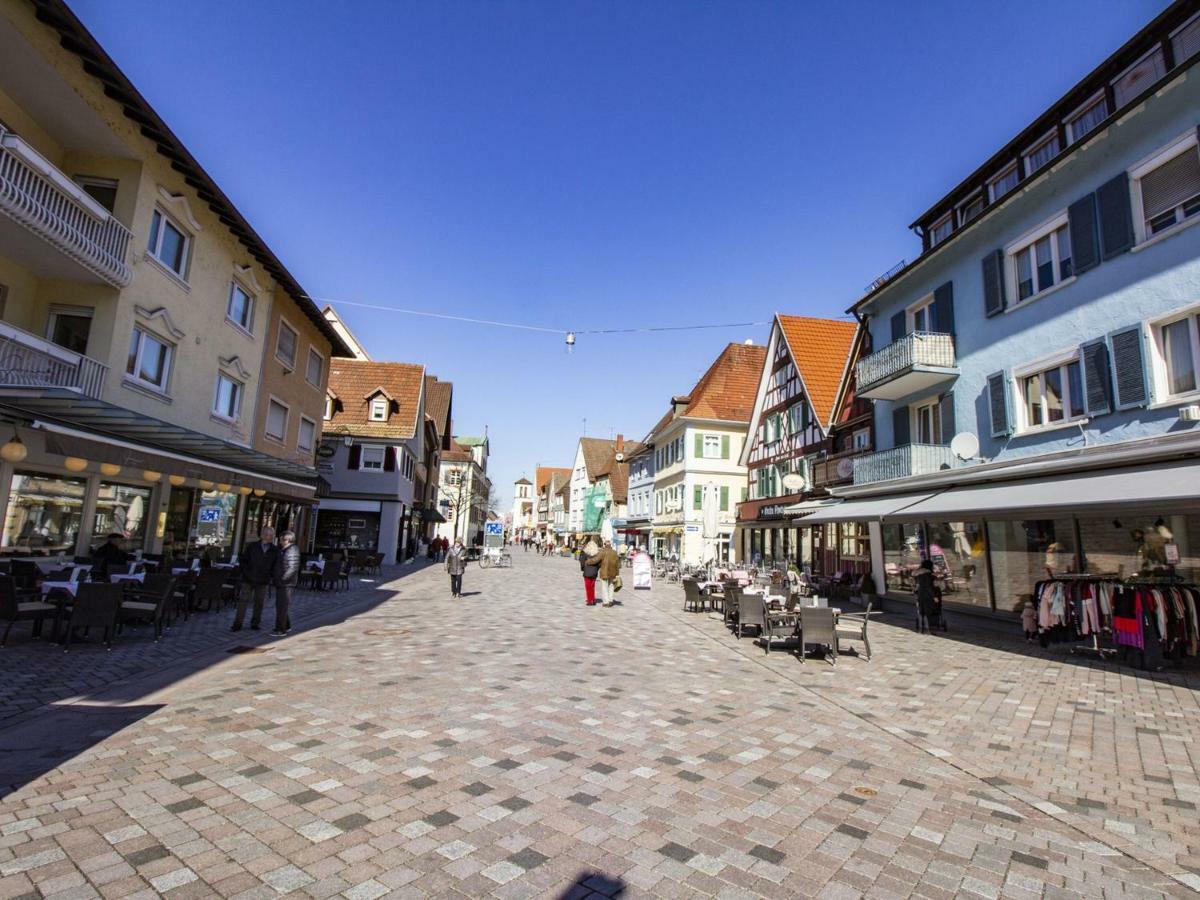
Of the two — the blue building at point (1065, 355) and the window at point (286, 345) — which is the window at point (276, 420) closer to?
the window at point (286, 345)

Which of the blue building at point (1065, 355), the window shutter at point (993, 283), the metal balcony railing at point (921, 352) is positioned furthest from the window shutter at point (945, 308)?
the window shutter at point (993, 283)

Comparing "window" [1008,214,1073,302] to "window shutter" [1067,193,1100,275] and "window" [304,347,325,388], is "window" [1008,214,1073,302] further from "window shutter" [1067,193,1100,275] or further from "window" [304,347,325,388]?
"window" [304,347,325,388]

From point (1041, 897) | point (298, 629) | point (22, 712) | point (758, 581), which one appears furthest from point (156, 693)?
point (758, 581)

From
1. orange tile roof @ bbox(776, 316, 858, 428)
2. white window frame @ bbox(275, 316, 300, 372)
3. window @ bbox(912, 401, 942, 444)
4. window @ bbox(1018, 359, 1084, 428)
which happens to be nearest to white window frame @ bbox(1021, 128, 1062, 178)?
window @ bbox(1018, 359, 1084, 428)

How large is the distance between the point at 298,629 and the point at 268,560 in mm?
1472

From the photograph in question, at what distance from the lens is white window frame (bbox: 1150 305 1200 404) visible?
33.2 feet

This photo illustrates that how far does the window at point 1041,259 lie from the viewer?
42.2 feet

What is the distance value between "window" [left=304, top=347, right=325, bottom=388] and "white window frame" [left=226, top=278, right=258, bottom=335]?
4864 millimetres

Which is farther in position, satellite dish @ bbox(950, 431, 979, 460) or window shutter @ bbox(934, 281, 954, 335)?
window shutter @ bbox(934, 281, 954, 335)

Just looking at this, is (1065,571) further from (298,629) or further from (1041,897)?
(298,629)

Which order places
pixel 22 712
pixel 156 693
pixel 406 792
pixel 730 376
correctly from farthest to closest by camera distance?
pixel 730 376 → pixel 156 693 → pixel 22 712 → pixel 406 792

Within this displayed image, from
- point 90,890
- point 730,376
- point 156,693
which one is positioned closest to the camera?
point 90,890

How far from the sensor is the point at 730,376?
4216cm

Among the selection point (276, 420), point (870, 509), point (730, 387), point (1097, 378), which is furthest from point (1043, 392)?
point (730, 387)
